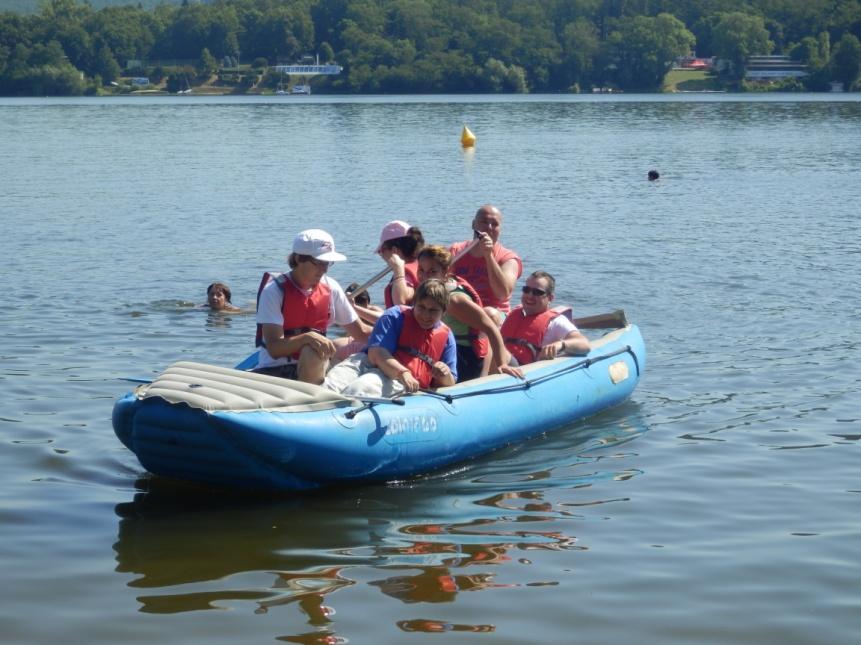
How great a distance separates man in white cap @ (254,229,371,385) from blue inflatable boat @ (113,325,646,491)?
0.31m

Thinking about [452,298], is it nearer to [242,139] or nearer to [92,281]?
[92,281]

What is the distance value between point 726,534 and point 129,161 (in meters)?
28.7

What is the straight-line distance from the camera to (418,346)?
7.63 meters

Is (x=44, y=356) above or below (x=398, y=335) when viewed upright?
below

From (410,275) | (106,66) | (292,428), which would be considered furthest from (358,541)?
(106,66)

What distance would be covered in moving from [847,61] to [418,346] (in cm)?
9401

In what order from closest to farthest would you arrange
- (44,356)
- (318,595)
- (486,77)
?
1. (318,595)
2. (44,356)
3. (486,77)

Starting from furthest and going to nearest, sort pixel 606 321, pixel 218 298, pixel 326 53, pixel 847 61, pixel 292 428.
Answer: pixel 326 53 → pixel 847 61 → pixel 218 298 → pixel 606 321 → pixel 292 428

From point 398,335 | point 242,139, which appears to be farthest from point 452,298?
Result: point 242,139

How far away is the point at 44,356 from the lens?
10797 millimetres

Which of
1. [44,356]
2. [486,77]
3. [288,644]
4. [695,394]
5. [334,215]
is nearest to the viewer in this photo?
[288,644]

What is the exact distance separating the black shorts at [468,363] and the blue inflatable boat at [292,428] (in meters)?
0.42

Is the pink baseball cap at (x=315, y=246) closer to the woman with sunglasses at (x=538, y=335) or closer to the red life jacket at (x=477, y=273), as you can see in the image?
the woman with sunglasses at (x=538, y=335)

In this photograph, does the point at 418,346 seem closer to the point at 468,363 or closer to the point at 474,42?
the point at 468,363
